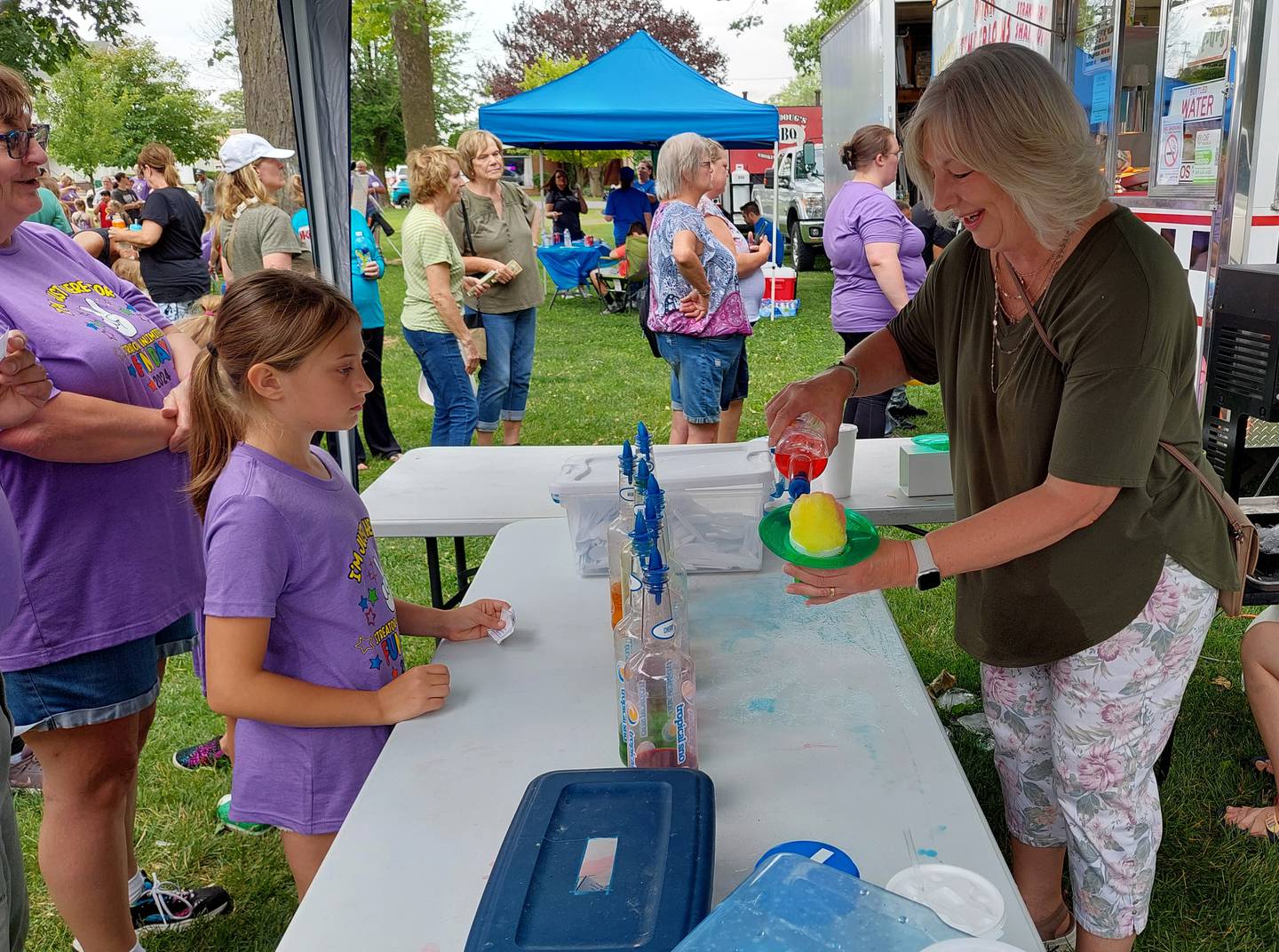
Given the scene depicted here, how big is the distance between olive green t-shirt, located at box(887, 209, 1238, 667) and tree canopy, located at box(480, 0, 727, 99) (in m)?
45.0

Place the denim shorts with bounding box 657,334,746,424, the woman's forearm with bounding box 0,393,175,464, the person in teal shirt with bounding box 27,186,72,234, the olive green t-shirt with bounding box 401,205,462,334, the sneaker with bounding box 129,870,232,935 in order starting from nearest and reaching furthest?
the woman's forearm with bounding box 0,393,175,464
the sneaker with bounding box 129,870,232,935
the denim shorts with bounding box 657,334,746,424
the olive green t-shirt with bounding box 401,205,462,334
the person in teal shirt with bounding box 27,186,72,234

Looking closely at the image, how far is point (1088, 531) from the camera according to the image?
1654 mm

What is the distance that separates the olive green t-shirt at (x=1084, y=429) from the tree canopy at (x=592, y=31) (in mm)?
44957

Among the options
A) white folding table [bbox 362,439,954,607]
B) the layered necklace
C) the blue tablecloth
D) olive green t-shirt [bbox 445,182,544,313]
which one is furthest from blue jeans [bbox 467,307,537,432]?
the blue tablecloth

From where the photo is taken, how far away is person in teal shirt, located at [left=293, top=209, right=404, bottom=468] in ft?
19.3

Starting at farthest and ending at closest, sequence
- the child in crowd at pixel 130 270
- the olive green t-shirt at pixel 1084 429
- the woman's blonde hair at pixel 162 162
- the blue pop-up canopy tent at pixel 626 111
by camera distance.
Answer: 1. the blue pop-up canopy tent at pixel 626 111
2. the child in crowd at pixel 130 270
3. the woman's blonde hair at pixel 162 162
4. the olive green t-shirt at pixel 1084 429

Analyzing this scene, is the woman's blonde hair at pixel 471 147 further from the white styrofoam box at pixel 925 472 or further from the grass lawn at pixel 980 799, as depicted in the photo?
the white styrofoam box at pixel 925 472

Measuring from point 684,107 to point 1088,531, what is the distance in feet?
31.4

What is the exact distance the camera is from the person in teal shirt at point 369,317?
589cm

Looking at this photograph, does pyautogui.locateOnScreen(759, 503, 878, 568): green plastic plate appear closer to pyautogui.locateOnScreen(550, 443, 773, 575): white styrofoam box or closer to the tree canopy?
pyautogui.locateOnScreen(550, 443, 773, 575): white styrofoam box

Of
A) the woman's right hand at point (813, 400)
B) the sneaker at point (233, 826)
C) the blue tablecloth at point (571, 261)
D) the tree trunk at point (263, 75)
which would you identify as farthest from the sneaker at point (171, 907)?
the blue tablecloth at point (571, 261)

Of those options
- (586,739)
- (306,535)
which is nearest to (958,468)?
(586,739)

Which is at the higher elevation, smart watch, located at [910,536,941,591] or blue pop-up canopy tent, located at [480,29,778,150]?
blue pop-up canopy tent, located at [480,29,778,150]

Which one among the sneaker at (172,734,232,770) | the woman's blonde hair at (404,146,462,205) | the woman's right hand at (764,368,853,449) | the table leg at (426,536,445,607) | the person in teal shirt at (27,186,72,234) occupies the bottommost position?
the sneaker at (172,734,232,770)
